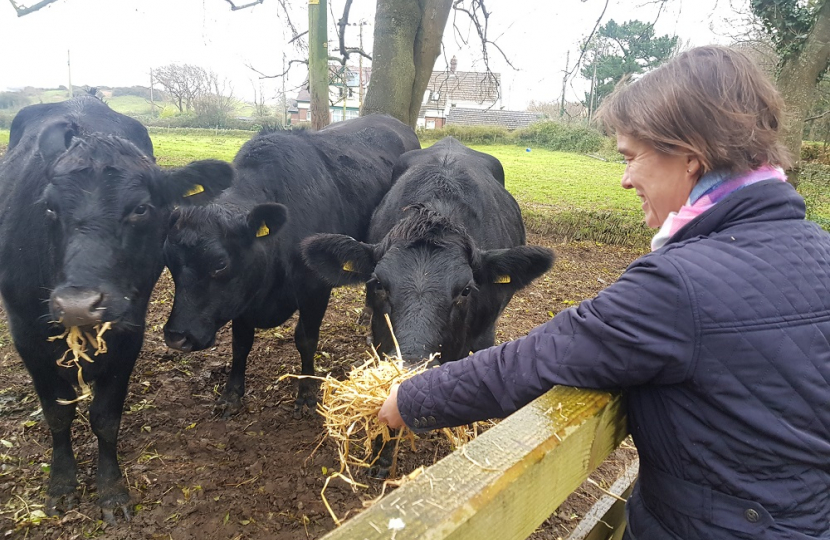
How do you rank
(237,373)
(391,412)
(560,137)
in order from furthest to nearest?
(560,137) → (237,373) → (391,412)

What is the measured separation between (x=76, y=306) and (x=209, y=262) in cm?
112

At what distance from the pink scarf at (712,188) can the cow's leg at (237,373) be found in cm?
379

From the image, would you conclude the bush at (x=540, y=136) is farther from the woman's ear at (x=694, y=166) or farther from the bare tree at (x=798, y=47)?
the woman's ear at (x=694, y=166)

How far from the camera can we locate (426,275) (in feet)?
9.86

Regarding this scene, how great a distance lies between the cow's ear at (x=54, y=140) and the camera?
124 inches

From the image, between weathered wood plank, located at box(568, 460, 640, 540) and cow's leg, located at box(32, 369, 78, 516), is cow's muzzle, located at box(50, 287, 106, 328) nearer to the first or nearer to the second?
cow's leg, located at box(32, 369, 78, 516)

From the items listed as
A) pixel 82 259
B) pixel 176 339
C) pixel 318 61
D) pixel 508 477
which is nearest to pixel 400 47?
pixel 318 61

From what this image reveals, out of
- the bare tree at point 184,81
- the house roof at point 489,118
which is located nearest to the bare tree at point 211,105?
the bare tree at point 184,81

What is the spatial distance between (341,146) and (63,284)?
3.54 metres

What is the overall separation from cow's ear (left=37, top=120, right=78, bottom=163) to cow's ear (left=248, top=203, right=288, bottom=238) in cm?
119

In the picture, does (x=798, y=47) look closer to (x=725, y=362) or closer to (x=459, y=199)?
(x=459, y=199)

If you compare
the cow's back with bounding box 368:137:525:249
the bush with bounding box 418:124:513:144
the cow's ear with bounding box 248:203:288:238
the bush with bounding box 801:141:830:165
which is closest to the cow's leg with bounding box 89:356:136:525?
the cow's ear with bounding box 248:203:288:238

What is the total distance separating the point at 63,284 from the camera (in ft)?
8.75

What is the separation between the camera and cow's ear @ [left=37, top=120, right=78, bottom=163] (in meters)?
3.14
